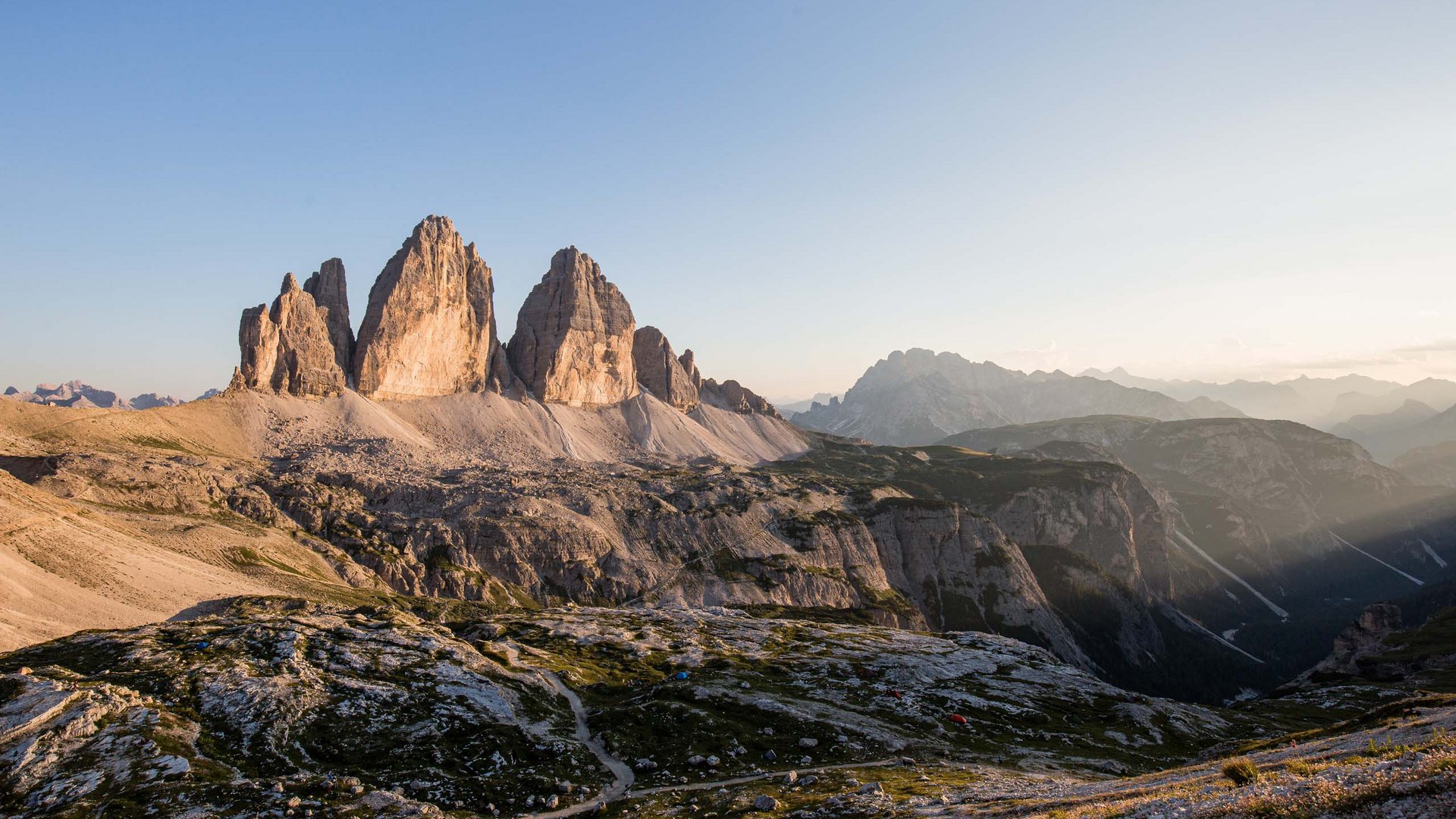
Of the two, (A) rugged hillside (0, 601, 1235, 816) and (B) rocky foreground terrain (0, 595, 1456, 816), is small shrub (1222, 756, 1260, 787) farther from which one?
(A) rugged hillside (0, 601, 1235, 816)

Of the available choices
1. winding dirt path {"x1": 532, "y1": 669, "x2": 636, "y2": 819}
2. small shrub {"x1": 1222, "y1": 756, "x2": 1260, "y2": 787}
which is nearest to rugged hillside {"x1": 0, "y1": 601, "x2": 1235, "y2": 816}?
winding dirt path {"x1": 532, "y1": 669, "x2": 636, "y2": 819}

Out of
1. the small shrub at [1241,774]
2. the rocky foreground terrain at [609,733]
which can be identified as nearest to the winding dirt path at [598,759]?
the rocky foreground terrain at [609,733]

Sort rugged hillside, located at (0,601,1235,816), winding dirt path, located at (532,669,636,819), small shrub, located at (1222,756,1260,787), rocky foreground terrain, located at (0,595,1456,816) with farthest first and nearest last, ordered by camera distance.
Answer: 1. winding dirt path, located at (532,669,636,819)
2. rugged hillside, located at (0,601,1235,816)
3. rocky foreground terrain, located at (0,595,1456,816)
4. small shrub, located at (1222,756,1260,787)

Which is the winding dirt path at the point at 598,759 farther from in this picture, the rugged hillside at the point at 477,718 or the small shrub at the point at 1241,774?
the small shrub at the point at 1241,774

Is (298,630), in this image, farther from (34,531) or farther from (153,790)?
(34,531)

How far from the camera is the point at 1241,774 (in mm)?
35719

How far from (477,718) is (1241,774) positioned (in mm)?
65681

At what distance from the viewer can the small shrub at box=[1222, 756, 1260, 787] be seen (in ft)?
114

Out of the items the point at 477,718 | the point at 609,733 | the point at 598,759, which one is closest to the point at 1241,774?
the point at 598,759

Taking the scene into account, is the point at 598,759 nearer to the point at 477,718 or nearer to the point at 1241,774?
the point at 477,718

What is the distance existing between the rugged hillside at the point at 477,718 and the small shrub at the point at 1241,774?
1336 inches

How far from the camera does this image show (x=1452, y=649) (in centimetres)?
14262

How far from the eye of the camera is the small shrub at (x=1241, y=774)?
1363 inches

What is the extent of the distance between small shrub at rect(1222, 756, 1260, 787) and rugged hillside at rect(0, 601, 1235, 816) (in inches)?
1336
